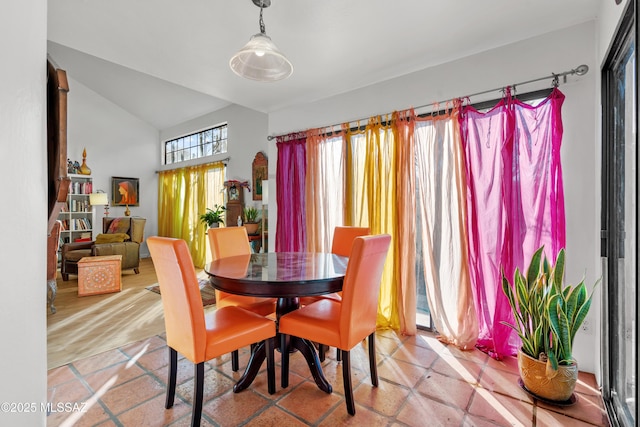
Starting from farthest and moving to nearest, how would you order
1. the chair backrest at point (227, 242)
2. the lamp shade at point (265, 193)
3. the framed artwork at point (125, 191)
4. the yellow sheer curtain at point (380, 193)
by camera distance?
the framed artwork at point (125, 191) → the lamp shade at point (265, 193) → the yellow sheer curtain at point (380, 193) → the chair backrest at point (227, 242)

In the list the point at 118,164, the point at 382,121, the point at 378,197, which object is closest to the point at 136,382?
the point at 378,197

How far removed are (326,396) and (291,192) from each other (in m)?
2.37

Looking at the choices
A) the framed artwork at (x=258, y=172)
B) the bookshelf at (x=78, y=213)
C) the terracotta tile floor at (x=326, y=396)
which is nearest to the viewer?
the terracotta tile floor at (x=326, y=396)

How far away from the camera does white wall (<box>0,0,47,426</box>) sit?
18.2 inches

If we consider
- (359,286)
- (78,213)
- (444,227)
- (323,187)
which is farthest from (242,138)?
(359,286)

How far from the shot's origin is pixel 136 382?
200 cm

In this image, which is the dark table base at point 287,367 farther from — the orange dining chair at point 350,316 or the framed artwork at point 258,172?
the framed artwork at point 258,172

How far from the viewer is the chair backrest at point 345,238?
2.74 meters

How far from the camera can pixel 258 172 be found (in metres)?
4.92

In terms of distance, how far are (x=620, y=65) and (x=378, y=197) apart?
72.5 inches

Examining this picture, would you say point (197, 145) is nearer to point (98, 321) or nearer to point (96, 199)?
point (96, 199)

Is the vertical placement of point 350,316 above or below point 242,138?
below

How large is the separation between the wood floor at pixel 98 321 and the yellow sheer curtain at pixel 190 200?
1.66 metres

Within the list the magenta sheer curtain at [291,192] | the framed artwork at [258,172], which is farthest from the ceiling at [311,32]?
the framed artwork at [258,172]
